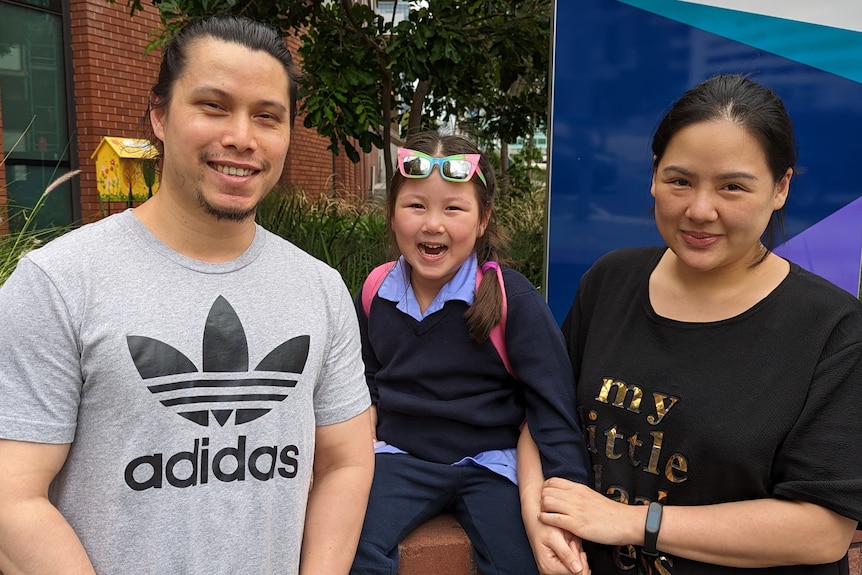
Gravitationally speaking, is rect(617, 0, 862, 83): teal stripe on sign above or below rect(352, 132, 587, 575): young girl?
above

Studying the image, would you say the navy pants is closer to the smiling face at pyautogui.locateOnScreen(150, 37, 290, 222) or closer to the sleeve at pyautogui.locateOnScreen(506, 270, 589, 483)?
the sleeve at pyautogui.locateOnScreen(506, 270, 589, 483)

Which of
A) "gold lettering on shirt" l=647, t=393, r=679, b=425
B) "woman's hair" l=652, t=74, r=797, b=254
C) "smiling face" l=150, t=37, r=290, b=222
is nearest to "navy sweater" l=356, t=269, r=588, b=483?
"gold lettering on shirt" l=647, t=393, r=679, b=425

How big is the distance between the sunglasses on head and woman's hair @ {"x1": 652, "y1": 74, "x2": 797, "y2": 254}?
0.70 metres

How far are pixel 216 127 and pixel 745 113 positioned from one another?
45.7 inches

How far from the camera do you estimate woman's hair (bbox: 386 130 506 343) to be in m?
2.07

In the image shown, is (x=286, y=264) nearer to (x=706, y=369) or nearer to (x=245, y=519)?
(x=245, y=519)

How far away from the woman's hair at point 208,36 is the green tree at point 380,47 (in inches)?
114

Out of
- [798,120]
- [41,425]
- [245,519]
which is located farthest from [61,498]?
[798,120]

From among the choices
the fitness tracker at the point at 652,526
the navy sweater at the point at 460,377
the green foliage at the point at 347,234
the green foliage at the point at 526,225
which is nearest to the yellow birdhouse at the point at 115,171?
the green foliage at the point at 347,234

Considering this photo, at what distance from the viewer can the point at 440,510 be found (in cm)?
218

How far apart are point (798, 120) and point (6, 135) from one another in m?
7.58

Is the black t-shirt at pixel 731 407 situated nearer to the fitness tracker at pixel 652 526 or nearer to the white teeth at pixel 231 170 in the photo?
the fitness tracker at pixel 652 526

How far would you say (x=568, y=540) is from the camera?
1.76 meters

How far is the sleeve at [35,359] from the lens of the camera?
1269mm
